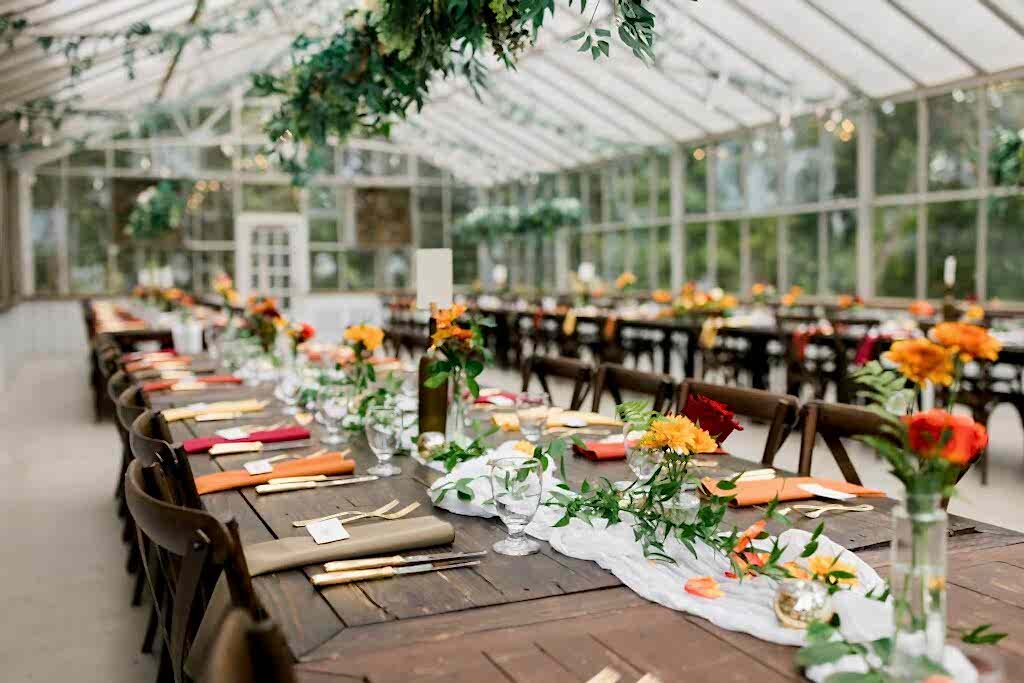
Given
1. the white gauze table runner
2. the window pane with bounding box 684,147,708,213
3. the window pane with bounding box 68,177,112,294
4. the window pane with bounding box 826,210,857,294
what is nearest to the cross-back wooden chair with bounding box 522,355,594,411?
the white gauze table runner

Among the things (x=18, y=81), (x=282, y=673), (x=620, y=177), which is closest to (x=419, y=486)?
(x=282, y=673)

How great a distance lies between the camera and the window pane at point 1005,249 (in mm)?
9023

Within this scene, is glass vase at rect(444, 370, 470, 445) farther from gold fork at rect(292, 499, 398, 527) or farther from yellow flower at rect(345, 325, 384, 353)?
gold fork at rect(292, 499, 398, 527)

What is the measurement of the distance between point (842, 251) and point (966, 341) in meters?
10.4

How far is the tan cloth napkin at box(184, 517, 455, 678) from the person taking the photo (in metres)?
1.69

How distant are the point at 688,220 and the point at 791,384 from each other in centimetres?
678

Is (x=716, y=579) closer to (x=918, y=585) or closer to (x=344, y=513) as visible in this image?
(x=918, y=585)

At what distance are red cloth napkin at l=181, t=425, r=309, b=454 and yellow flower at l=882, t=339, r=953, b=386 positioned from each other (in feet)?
7.38

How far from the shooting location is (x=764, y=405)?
3010 millimetres

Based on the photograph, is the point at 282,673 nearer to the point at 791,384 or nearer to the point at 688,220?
the point at 791,384

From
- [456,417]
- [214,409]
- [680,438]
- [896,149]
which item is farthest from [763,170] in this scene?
[680,438]

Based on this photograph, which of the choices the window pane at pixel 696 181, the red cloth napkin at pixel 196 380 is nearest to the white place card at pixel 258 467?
the red cloth napkin at pixel 196 380

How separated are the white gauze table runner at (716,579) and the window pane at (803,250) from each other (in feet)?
33.1

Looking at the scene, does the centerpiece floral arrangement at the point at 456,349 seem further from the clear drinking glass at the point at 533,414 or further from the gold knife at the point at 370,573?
the gold knife at the point at 370,573
